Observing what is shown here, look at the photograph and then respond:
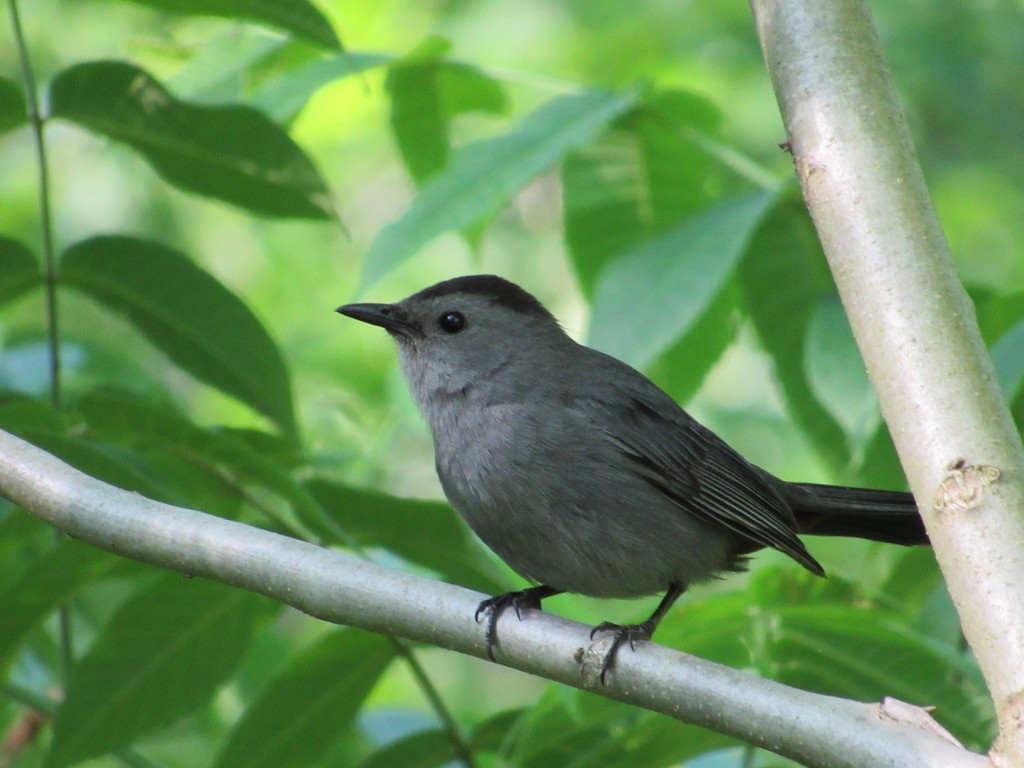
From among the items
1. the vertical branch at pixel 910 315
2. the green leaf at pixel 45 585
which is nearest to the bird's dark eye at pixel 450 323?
the green leaf at pixel 45 585

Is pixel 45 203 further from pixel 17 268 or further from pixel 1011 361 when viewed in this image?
pixel 1011 361

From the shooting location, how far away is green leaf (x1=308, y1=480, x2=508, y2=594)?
11.7 feet

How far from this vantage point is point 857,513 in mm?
4129

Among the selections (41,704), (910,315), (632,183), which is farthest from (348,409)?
(910,315)

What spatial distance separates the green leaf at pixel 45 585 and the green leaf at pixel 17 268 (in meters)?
0.98

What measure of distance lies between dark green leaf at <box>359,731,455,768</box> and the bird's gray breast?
60 cm

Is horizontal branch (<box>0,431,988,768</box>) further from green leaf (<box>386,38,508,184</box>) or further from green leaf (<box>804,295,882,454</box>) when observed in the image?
green leaf (<box>386,38,508,184</box>)

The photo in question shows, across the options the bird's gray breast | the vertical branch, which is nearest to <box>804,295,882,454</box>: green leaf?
the bird's gray breast

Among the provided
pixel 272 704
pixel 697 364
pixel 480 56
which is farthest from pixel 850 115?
pixel 480 56

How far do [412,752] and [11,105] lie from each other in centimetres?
229

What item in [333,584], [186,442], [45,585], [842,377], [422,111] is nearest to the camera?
[333,584]

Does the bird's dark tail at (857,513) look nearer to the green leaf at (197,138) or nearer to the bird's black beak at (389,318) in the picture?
the bird's black beak at (389,318)

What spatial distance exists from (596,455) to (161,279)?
1490 millimetres

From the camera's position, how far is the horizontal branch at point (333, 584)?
239 cm
